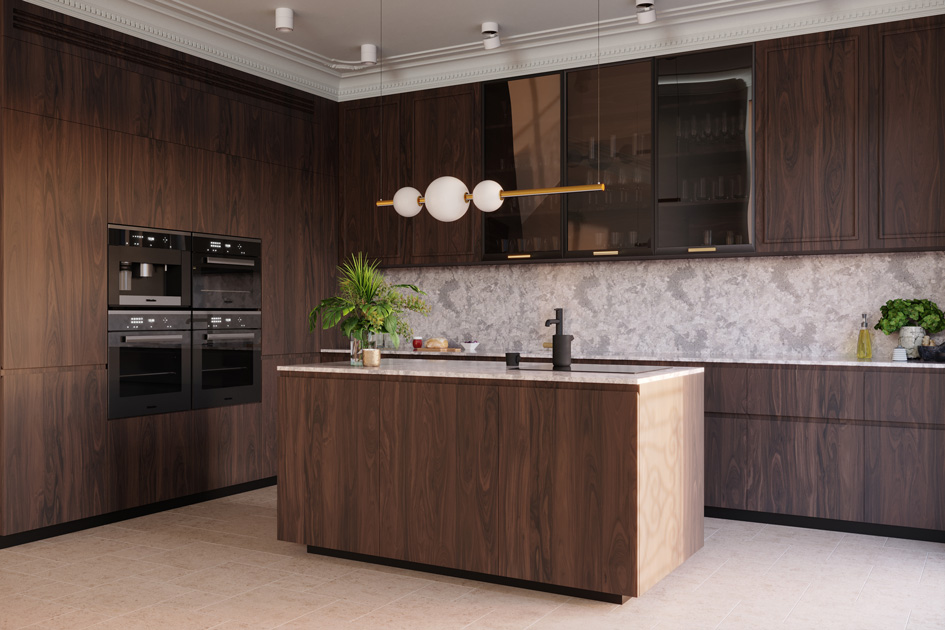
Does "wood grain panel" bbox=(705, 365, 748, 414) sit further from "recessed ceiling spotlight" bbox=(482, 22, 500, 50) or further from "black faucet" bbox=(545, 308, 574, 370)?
"recessed ceiling spotlight" bbox=(482, 22, 500, 50)

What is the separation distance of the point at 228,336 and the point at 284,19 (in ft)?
6.74

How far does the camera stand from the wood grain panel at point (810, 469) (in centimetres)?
453

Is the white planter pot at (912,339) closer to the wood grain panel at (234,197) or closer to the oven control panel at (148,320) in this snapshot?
the wood grain panel at (234,197)

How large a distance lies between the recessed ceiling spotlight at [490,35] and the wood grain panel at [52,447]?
10.2ft

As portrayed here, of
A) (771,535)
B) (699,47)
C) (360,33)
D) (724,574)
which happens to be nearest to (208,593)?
(724,574)

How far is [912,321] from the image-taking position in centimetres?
477

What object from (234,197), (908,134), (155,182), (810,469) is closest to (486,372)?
(810,469)

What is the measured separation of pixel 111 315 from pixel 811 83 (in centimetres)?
427

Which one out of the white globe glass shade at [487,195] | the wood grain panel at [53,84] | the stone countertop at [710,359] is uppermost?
the wood grain panel at [53,84]

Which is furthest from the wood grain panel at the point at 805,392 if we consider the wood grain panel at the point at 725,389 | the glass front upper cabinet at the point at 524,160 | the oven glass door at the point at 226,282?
the oven glass door at the point at 226,282

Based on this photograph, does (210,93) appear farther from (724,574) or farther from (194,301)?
(724,574)

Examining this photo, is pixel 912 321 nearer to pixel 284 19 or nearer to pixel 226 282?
pixel 284 19

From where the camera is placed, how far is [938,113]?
459 cm

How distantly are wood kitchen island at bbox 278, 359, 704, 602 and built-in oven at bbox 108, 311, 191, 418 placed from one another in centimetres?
125
